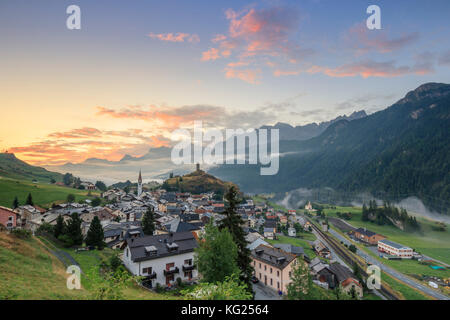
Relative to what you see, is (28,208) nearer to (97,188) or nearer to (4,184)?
(4,184)

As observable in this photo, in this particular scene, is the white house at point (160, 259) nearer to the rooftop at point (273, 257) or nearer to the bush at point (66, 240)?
the bush at point (66, 240)

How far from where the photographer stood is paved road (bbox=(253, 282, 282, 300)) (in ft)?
146

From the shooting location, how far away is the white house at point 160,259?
42.0 metres

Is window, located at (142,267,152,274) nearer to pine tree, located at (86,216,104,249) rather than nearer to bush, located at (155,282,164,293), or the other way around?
bush, located at (155,282,164,293)

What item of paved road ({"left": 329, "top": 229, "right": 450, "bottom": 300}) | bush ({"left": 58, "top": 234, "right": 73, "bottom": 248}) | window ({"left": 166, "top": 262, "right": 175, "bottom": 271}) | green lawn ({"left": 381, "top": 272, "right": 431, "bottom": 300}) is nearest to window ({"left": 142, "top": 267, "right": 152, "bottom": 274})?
window ({"left": 166, "top": 262, "right": 175, "bottom": 271})

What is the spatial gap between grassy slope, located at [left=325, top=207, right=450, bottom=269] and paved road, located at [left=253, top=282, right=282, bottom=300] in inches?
3991

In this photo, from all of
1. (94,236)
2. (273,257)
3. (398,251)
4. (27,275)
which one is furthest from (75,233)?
(398,251)

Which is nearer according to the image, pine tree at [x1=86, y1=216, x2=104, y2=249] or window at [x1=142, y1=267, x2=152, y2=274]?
window at [x1=142, y1=267, x2=152, y2=274]

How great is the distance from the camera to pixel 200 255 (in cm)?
2903

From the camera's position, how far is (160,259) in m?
43.7

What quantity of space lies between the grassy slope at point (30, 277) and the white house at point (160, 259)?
773 cm

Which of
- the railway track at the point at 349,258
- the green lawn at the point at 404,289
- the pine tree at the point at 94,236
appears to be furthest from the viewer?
the railway track at the point at 349,258

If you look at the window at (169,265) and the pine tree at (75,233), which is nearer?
the window at (169,265)

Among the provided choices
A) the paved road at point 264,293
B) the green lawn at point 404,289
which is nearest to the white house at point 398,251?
the green lawn at point 404,289
